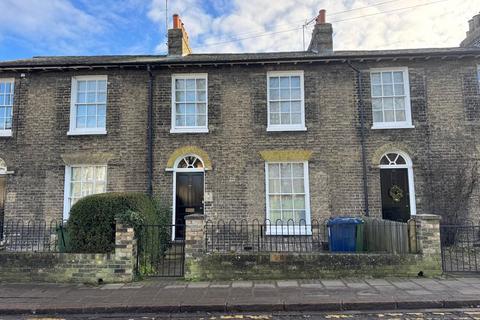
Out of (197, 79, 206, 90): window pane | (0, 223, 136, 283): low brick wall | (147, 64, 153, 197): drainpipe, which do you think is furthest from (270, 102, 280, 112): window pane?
(0, 223, 136, 283): low brick wall

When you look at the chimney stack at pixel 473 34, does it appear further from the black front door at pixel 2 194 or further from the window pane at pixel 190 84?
the black front door at pixel 2 194

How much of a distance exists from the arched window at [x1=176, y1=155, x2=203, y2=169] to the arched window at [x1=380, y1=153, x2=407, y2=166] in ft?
20.6

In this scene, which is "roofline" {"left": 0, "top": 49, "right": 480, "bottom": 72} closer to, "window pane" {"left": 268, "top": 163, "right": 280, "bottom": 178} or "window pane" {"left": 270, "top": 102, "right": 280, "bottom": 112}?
"window pane" {"left": 270, "top": 102, "right": 280, "bottom": 112}

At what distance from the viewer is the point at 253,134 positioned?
1306 cm

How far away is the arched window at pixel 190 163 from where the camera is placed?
13141 millimetres

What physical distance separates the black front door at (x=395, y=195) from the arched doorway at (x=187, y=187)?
6.21m

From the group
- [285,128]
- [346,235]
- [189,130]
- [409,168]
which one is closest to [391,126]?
[409,168]

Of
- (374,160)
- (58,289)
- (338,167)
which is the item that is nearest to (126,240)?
(58,289)

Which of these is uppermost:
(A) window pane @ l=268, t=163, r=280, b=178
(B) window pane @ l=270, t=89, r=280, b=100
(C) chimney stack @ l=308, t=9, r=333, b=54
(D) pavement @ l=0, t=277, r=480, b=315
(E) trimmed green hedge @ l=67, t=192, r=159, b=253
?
(C) chimney stack @ l=308, t=9, r=333, b=54

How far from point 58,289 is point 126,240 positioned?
5.30 feet

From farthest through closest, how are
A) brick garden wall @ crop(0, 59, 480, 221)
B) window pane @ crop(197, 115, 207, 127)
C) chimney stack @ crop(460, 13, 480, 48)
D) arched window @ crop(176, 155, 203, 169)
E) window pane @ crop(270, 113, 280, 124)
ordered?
1. chimney stack @ crop(460, 13, 480, 48)
2. window pane @ crop(197, 115, 207, 127)
3. window pane @ crop(270, 113, 280, 124)
4. arched window @ crop(176, 155, 203, 169)
5. brick garden wall @ crop(0, 59, 480, 221)

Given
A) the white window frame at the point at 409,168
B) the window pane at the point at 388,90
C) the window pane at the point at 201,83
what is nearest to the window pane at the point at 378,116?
the window pane at the point at 388,90

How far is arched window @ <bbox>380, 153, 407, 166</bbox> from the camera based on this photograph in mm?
12820

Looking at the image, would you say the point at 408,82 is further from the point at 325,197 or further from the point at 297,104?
the point at 325,197
